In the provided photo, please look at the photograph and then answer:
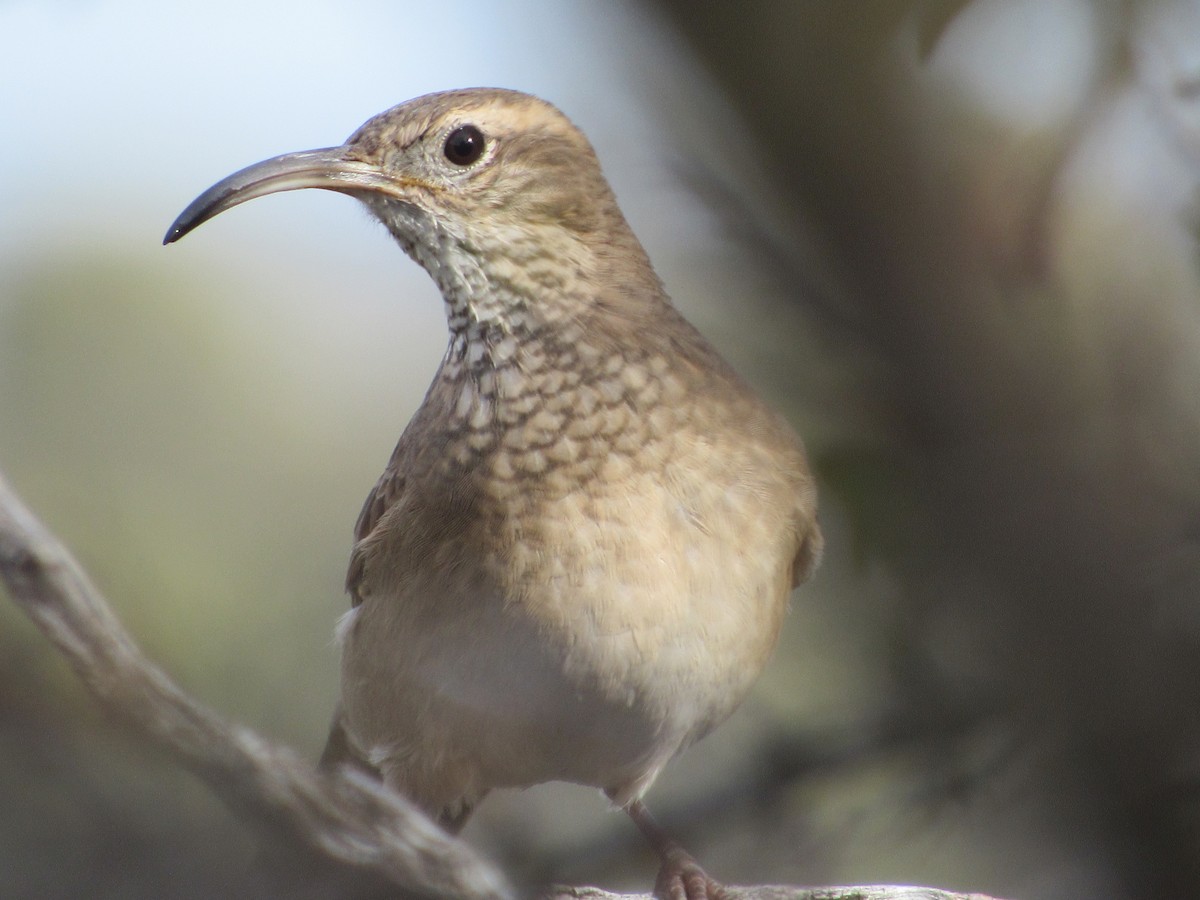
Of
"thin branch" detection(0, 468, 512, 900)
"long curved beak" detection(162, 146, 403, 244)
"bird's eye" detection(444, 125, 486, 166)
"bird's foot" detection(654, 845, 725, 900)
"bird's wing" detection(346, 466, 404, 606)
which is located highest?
"bird's eye" detection(444, 125, 486, 166)

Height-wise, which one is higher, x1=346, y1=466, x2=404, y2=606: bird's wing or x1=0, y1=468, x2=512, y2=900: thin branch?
x1=346, y1=466, x2=404, y2=606: bird's wing

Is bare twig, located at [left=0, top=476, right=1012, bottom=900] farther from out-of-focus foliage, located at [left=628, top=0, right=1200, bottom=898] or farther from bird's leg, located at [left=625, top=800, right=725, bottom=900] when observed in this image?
bird's leg, located at [left=625, top=800, right=725, bottom=900]

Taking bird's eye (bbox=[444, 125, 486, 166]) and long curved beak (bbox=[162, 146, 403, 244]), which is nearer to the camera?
long curved beak (bbox=[162, 146, 403, 244])

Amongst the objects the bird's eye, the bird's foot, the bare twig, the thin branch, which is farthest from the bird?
the thin branch

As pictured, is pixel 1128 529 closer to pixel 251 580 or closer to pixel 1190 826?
pixel 1190 826

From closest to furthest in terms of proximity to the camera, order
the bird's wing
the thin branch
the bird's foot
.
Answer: the thin branch
the bird's wing
the bird's foot

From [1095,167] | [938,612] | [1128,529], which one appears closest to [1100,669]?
[1128,529]
